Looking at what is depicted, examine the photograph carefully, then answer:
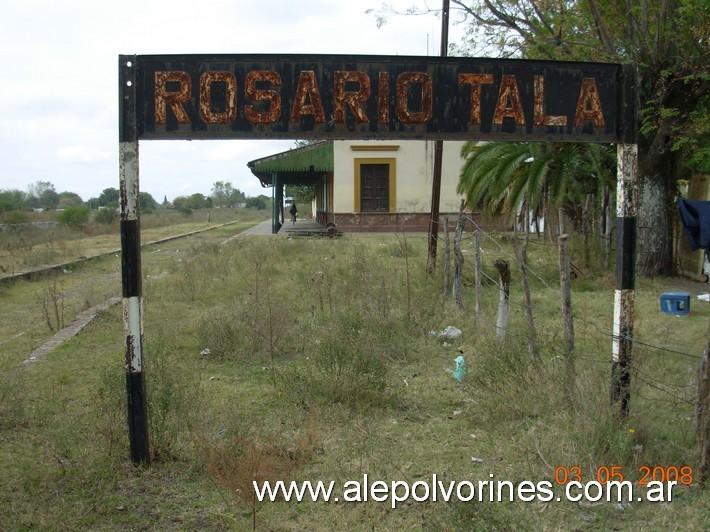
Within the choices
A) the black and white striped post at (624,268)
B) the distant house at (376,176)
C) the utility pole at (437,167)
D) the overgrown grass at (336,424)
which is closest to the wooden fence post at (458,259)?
the overgrown grass at (336,424)

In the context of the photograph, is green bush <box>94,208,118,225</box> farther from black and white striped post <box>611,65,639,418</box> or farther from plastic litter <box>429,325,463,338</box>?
Result: black and white striped post <box>611,65,639,418</box>

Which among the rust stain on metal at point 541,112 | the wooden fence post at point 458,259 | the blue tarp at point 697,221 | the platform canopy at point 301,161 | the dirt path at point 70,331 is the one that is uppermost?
the platform canopy at point 301,161

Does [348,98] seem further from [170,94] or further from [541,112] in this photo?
[541,112]

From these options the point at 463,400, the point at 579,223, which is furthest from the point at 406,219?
the point at 463,400

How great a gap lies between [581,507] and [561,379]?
125 cm

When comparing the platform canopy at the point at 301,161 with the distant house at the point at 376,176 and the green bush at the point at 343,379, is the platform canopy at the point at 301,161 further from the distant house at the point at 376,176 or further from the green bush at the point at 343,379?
the green bush at the point at 343,379

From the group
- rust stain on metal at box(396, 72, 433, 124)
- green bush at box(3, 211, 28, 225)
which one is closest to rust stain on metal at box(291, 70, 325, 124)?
rust stain on metal at box(396, 72, 433, 124)

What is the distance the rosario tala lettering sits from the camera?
4.24 m

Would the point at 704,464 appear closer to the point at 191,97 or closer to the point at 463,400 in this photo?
the point at 463,400

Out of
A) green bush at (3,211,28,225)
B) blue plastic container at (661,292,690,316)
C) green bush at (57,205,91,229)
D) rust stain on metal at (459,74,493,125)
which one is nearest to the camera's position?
rust stain on metal at (459,74,493,125)

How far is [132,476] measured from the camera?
13.8 ft

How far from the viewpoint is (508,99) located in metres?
4.41

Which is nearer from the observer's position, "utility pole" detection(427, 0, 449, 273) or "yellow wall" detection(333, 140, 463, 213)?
"utility pole" detection(427, 0, 449, 273)

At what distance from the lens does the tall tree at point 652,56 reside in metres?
11.1
